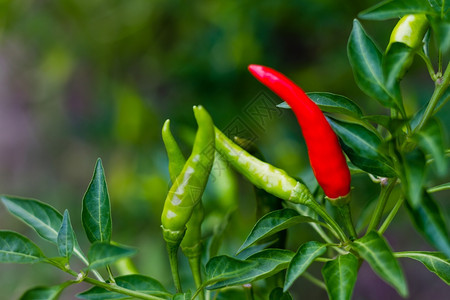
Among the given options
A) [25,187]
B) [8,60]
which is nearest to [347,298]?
[25,187]

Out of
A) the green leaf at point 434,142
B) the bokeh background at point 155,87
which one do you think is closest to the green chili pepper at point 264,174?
the green leaf at point 434,142

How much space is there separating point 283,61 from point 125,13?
2.60 feet

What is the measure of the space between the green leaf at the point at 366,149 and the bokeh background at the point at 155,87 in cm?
80

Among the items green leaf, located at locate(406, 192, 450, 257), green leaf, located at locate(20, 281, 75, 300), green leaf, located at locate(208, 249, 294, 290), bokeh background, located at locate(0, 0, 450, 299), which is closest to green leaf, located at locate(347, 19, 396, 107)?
green leaf, located at locate(406, 192, 450, 257)

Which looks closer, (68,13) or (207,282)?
(207,282)

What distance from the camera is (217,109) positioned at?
221cm

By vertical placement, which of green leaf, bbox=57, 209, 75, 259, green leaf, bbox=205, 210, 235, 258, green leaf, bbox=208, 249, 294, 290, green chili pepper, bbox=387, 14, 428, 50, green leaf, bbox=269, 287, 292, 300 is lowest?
green leaf, bbox=269, 287, 292, 300

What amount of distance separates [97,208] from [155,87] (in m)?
2.10

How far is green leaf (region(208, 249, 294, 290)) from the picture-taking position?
0.80m

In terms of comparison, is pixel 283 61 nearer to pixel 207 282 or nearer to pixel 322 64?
pixel 322 64

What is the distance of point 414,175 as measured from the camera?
2.17 ft

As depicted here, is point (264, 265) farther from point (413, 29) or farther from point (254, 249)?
point (413, 29)

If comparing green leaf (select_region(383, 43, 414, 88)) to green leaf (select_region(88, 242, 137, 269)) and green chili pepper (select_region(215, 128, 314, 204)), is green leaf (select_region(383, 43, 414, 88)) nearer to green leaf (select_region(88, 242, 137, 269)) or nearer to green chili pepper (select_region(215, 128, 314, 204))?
green chili pepper (select_region(215, 128, 314, 204))

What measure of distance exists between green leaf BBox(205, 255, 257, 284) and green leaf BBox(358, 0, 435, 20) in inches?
14.6
